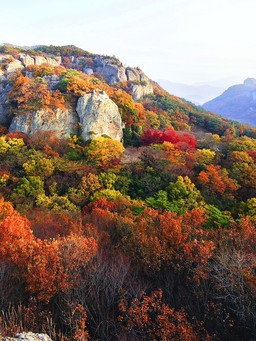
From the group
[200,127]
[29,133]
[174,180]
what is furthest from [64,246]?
[200,127]

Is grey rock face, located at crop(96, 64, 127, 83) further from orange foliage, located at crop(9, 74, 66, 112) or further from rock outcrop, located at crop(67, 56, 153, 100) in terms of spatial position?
orange foliage, located at crop(9, 74, 66, 112)

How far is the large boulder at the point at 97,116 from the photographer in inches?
1398

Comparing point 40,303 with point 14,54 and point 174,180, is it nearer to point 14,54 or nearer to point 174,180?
point 174,180

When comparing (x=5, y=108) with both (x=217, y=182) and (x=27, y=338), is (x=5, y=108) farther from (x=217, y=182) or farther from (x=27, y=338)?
(x=27, y=338)

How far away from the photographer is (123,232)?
1627 cm

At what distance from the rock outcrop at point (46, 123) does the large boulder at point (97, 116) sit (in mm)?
1814

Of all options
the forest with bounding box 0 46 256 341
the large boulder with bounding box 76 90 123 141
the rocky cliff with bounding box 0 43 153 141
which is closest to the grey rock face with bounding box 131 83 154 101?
the forest with bounding box 0 46 256 341

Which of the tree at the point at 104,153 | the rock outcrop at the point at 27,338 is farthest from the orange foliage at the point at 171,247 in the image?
the tree at the point at 104,153

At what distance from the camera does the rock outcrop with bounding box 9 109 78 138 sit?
35000 mm

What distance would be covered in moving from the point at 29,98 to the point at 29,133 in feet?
18.5

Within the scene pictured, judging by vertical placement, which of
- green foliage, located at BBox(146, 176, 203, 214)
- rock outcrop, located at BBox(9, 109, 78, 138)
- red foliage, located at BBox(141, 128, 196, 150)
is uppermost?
rock outcrop, located at BBox(9, 109, 78, 138)

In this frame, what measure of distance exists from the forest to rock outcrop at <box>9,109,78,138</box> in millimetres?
1172

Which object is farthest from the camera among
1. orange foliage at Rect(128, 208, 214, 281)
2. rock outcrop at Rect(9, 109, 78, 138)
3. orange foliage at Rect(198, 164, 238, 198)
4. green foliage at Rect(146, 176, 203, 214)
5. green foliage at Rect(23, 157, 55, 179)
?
rock outcrop at Rect(9, 109, 78, 138)

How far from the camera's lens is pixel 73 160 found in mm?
30672
